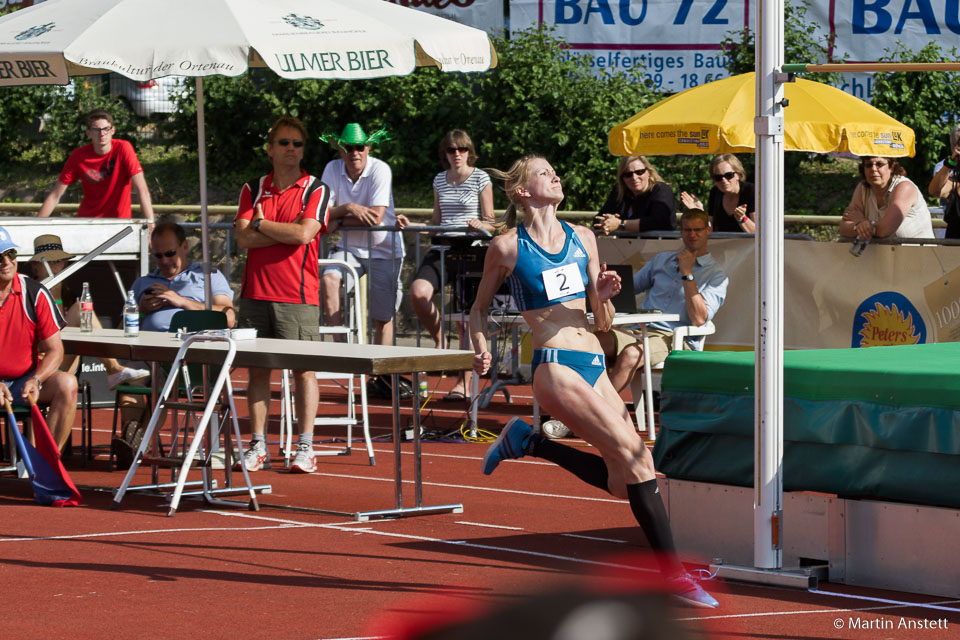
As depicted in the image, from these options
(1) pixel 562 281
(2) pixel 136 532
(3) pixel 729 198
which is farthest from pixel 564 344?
(3) pixel 729 198

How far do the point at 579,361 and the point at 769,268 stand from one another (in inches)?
33.4

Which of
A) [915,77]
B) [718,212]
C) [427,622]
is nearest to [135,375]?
[718,212]

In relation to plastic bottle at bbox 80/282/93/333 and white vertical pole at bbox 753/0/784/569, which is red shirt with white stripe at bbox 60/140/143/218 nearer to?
plastic bottle at bbox 80/282/93/333

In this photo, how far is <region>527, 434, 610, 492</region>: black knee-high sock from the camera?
19.9 feet

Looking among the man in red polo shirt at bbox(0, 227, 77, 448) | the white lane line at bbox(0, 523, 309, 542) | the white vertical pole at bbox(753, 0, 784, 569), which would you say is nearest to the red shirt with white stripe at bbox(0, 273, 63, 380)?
the man in red polo shirt at bbox(0, 227, 77, 448)

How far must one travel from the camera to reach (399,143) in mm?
19203

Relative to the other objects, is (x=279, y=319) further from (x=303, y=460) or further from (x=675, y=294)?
(x=675, y=294)

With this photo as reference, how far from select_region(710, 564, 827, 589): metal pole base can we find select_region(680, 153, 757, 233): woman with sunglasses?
575 centimetres

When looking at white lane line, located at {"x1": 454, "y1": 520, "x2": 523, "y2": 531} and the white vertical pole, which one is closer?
the white vertical pole

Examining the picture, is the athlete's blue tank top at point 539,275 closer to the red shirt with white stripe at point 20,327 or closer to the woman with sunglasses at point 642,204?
the red shirt with white stripe at point 20,327

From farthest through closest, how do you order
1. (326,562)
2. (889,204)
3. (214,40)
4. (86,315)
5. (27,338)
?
(889,204), (86,315), (27,338), (214,40), (326,562)

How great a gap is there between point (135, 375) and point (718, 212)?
5.08 metres

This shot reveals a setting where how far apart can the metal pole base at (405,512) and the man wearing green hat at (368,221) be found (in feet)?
13.4

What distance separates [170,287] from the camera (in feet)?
33.3
